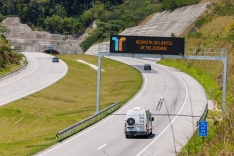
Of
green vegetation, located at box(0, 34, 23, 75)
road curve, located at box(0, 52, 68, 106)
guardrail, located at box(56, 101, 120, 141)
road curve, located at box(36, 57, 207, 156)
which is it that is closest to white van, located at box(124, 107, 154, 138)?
road curve, located at box(36, 57, 207, 156)

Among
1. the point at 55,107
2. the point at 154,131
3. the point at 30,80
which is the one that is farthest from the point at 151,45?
the point at 30,80

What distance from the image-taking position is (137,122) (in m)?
34.6

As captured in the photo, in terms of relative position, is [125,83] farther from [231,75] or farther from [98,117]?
[98,117]

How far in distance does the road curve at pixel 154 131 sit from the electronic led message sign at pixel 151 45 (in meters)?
5.27

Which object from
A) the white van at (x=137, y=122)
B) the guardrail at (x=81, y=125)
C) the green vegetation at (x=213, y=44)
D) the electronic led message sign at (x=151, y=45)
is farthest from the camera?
the green vegetation at (x=213, y=44)

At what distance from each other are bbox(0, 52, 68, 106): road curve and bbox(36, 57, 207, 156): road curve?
44.6 ft

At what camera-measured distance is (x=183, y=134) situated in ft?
120

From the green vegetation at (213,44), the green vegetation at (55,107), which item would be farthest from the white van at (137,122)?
the green vegetation at (213,44)

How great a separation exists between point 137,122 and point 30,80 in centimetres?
4506

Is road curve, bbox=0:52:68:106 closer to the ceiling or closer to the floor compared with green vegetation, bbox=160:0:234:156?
closer to the floor

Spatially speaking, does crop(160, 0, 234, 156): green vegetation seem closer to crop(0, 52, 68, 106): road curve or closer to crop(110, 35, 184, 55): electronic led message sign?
crop(110, 35, 184, 55): electronic led message sign

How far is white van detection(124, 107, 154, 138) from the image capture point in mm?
34438

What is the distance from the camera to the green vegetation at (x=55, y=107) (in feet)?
123

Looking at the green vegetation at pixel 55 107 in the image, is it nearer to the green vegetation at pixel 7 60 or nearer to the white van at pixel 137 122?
the white van at pixel 137 122
